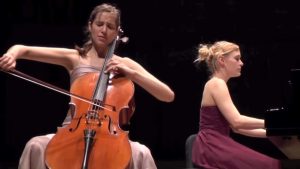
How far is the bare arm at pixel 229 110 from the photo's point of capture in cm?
248

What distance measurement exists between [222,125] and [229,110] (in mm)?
102

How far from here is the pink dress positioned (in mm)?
2418

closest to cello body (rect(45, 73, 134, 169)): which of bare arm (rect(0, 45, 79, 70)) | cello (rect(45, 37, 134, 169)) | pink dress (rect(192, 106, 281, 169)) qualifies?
cello (rect(45, 37, 134, 169))

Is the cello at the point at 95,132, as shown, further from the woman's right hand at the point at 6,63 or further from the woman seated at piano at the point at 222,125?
the woman seated at piano at the point at 222,125

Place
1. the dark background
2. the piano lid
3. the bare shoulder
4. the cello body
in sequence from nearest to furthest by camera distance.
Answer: the cello body → the piano lid → the bare shoulder → the dark background

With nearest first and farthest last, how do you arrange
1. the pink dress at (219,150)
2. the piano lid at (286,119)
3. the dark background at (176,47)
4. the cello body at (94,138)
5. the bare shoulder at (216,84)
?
the cello body at (94,138)
the piano lid at (286,119)
the pink dress at (219,150)
the bare shoulder at (216,84)
the dark background at (176,47)

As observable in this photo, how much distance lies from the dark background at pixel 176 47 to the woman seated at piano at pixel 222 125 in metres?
1.05

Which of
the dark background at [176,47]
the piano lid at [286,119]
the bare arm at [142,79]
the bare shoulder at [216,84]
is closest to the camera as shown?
the piano lid at [286,119]

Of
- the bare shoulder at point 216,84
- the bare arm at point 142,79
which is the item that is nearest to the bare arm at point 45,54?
the bare arm at point 142,79

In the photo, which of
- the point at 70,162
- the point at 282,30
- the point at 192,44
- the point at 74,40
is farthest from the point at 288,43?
the point at 70,162

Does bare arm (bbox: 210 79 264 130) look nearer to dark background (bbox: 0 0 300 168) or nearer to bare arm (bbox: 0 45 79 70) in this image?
bare arm (bbox: 0 45 79 70)

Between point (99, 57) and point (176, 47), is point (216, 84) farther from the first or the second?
point (176, 47)

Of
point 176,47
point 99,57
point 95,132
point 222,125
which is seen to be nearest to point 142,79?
point 99,57

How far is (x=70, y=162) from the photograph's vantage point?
1936 millimetres
